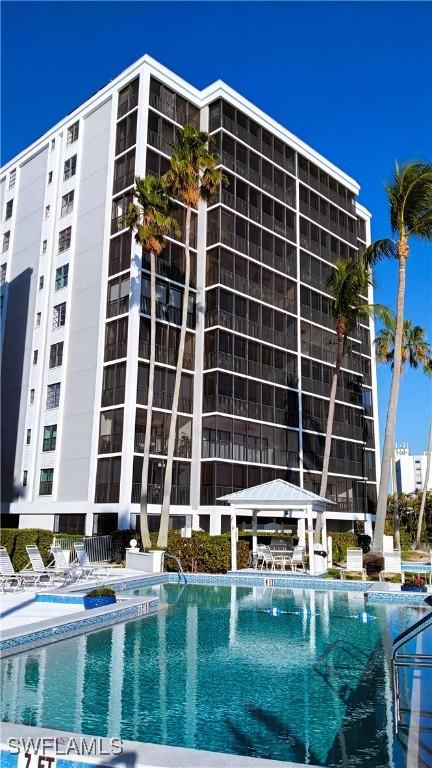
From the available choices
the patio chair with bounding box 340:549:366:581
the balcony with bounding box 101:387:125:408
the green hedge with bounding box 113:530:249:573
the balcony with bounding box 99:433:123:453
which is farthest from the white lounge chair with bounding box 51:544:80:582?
the balcony with bounding box 101:387:125:408

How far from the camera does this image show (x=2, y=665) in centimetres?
962

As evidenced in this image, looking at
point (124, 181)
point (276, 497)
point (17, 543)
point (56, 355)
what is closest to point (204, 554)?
point (276, 497)

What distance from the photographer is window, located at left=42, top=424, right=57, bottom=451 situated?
35875mm

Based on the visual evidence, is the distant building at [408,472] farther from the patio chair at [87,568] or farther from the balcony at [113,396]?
the patio chair at [87,568]

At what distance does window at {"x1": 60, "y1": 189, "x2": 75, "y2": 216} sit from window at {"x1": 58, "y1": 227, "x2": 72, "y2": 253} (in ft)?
4.31

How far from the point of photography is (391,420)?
26031mm

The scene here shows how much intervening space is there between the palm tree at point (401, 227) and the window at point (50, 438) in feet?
62.5

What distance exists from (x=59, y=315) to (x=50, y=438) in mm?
7684

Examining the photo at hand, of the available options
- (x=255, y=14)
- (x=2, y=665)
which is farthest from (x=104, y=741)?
(x=255, y=14)

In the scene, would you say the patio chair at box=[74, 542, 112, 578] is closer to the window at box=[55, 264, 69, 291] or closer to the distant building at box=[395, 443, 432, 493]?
the window at box=[55, 264, 69, 291]

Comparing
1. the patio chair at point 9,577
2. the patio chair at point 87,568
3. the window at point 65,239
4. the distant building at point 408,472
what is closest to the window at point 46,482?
the patio chair at point 87,568

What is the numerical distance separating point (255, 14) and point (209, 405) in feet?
78.9

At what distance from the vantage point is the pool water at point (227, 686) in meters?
6.71

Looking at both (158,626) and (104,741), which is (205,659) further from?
(104,741)
